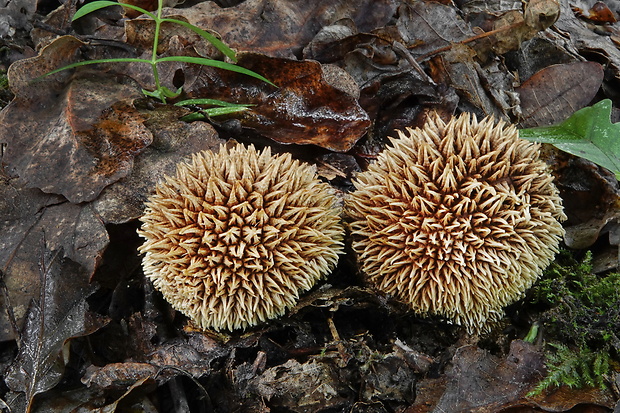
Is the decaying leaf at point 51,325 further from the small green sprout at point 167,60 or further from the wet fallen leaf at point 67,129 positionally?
the small green sprout at point 167,60

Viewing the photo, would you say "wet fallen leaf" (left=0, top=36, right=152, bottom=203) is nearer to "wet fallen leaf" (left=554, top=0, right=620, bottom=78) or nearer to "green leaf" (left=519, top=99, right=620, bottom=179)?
"green leaf" (left=519, top=99, right=620, bottom=179)

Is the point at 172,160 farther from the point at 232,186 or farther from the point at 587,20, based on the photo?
the point at 587,20

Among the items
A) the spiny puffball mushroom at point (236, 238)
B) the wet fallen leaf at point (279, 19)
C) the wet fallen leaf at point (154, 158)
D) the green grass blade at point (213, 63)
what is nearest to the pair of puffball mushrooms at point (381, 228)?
the spiny puffball mushroom at point (236, 238)

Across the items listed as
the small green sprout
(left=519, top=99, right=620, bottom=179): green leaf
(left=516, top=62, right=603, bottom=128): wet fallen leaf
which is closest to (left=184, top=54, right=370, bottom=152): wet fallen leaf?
the small green sprout

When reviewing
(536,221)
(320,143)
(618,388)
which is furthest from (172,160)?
(618,388)

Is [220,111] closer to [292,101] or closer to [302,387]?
[292,101]

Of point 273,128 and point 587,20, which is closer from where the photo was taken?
point 273,128

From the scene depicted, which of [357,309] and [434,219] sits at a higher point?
[434,219]
